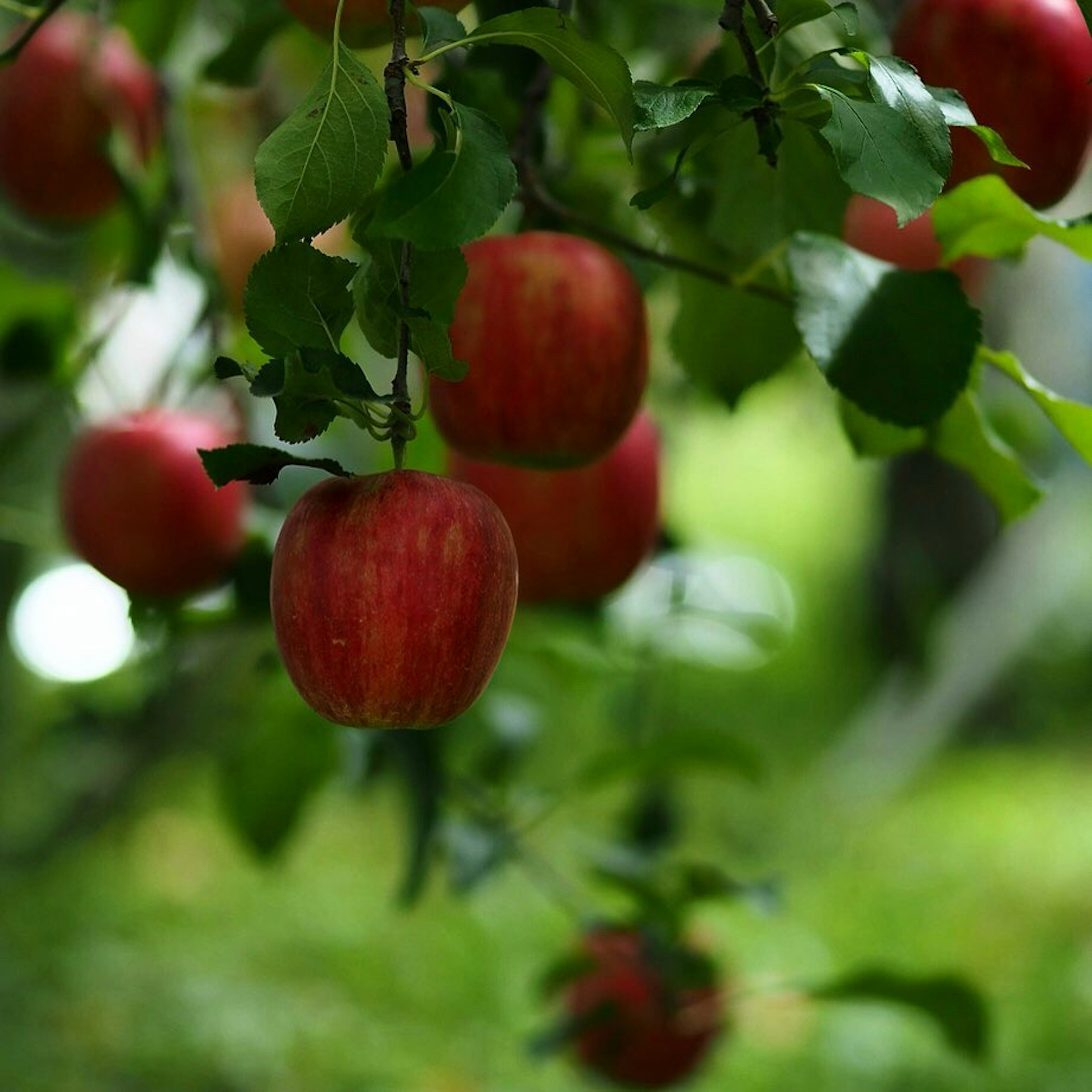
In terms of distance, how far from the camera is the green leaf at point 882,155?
15.9 inches

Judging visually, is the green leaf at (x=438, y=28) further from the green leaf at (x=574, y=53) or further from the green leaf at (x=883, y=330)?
the green leaf at (x=883, y=330)

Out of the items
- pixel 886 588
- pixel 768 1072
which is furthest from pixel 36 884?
pixel 886 588

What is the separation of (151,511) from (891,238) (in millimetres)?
473

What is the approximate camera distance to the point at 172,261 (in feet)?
3.02

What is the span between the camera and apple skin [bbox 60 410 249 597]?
2.77ft

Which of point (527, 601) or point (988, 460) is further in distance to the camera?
point (527, 601)

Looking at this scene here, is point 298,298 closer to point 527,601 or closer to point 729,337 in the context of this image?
point 729,337

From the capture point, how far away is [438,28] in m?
0.46

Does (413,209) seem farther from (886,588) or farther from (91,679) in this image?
(886,588)


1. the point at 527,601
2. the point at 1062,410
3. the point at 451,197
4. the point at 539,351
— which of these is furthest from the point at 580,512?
the point at 451,197

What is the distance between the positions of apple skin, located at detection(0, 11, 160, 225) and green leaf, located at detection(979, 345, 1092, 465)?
56cm

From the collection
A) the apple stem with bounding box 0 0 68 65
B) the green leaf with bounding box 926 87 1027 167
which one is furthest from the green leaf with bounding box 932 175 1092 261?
the apple stem with bounding box 0 0 68 65

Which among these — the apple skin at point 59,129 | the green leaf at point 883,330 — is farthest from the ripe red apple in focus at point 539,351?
the apple skin at point 59,129

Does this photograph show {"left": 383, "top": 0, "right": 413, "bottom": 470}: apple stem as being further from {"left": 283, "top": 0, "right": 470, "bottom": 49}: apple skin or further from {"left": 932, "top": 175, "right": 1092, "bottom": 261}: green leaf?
{"left": 932, "top": 175, "right": 1092, "bottom": 261}: green leaf
